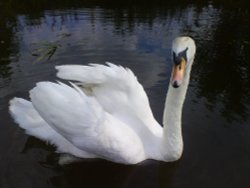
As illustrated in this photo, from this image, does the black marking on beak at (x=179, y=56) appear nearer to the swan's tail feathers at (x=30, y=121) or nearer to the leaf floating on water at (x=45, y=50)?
the swan's tail feathers at (x=30, y=121)

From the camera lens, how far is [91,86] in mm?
4848

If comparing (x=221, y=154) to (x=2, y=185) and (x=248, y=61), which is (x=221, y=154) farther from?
(x=248, y=61)

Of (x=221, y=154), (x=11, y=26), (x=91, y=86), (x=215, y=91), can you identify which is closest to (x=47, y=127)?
(x=91, y=86)

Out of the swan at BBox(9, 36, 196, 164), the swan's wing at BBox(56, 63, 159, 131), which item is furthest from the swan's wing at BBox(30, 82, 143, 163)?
the swan's wing at BBox(56, 63, 159, 131)

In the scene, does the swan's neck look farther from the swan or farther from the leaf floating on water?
the leaf floating on water

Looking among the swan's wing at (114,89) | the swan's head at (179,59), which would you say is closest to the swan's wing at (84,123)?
the swan's wing at (114,89)

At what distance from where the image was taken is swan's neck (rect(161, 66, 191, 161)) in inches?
168

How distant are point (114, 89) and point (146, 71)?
299 centimetres

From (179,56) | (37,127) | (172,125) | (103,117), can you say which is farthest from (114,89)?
(179,56)

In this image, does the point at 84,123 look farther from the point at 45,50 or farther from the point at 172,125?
the point at 45,50

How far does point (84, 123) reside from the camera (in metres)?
4.11

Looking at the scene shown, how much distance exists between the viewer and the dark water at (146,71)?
4566 millimetres

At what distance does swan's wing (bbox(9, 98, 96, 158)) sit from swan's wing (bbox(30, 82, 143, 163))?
437 millimetres

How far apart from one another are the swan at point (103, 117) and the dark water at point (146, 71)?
0.96ft
